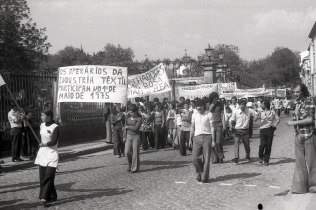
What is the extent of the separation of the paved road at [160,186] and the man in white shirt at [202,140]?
0.30 meters

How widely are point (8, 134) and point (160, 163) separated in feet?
17.9

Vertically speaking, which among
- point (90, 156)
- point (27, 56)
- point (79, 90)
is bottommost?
point (90, 156)

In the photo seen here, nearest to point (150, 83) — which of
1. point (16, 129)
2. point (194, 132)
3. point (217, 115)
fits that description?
point (217, 115)

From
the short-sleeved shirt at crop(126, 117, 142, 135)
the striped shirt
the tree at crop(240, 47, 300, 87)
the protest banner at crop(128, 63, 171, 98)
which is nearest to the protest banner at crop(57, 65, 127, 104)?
the short-sleeved shirt at crop(126, 117, 142, 135)

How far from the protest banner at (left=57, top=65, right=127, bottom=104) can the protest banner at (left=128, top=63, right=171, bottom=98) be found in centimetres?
365

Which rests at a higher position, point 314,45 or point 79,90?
point 314,45

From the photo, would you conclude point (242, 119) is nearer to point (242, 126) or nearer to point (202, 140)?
point (242, 126)

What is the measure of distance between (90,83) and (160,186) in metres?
5.76

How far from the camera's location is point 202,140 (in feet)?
33.3

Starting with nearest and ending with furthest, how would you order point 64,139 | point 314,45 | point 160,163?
point 160,163 < point 64,139 < point 314,45

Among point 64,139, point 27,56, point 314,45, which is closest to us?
point 64,139

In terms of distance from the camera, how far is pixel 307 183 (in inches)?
316

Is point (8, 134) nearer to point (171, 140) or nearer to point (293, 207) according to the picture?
point (171, 140)

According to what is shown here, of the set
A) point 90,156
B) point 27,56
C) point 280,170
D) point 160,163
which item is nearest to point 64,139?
point 90,156
